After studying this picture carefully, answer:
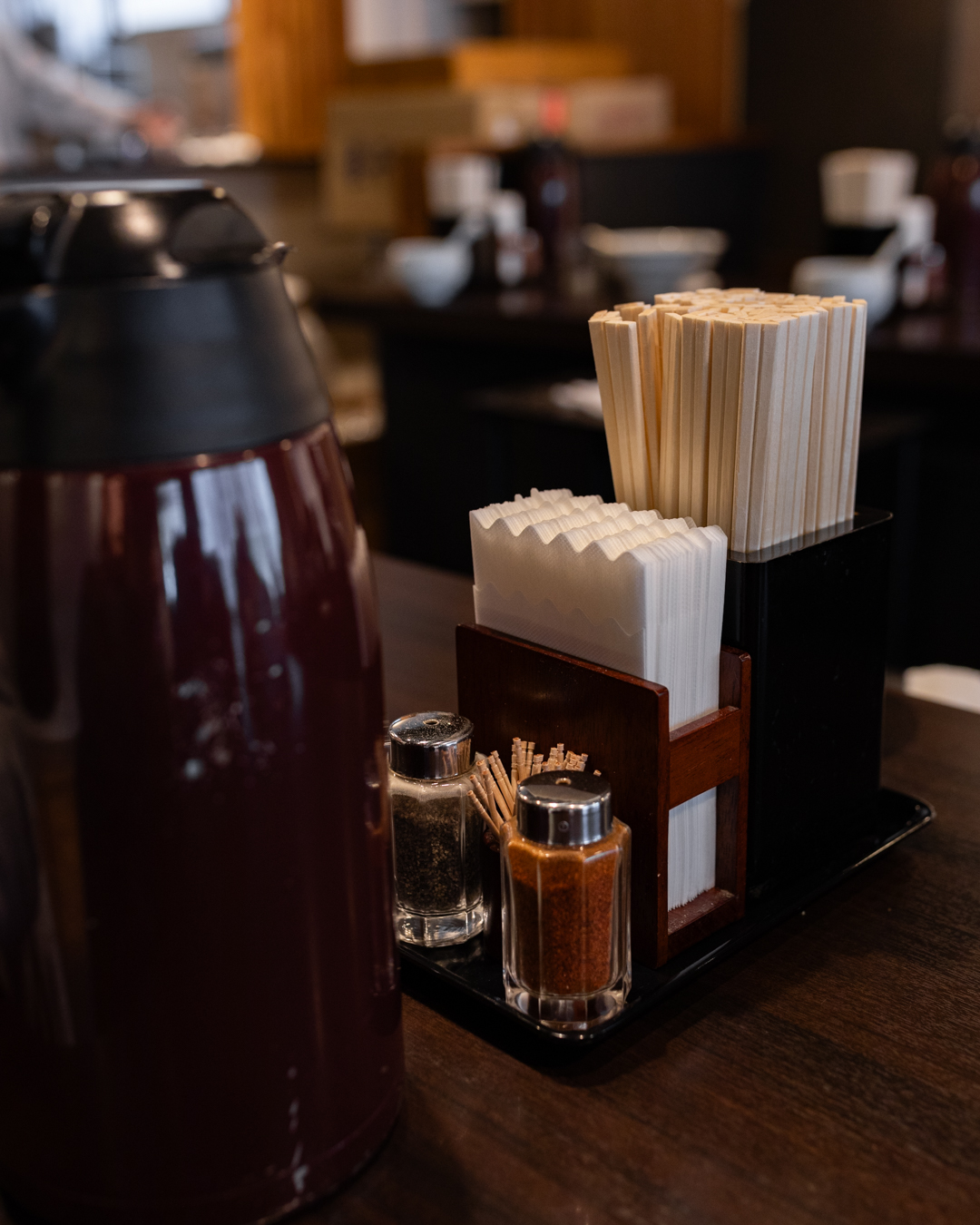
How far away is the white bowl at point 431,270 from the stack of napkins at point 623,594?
2.89 m

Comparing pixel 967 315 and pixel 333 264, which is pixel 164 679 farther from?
pixel 333 264

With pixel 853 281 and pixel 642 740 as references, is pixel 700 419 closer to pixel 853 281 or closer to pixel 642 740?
pixel 642 740

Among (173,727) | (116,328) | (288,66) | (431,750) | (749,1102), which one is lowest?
(749,1102)

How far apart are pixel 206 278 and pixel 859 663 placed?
0.45 metres

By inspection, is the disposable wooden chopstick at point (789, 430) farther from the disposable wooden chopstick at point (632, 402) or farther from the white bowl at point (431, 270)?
the white bowl at point (431, 270)

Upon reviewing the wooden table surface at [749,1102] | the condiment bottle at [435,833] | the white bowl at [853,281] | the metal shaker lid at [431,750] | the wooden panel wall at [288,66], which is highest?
the wooden panel wall at [288,66]

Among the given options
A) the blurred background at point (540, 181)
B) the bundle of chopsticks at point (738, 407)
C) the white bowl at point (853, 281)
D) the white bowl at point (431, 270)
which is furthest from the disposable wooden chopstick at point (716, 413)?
the white bowl at point (431, 270)

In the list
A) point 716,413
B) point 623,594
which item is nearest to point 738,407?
point 716,413

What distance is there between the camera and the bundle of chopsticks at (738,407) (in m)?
0.58

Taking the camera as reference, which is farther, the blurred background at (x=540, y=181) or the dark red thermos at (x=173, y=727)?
the blurred background at (x=540, y=181)

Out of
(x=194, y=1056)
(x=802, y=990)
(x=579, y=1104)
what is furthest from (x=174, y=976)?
(x=802, y=990)

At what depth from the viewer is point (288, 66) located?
5.76 meters

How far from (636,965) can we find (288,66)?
19.5 feet

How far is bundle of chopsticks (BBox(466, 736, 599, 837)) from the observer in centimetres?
59
